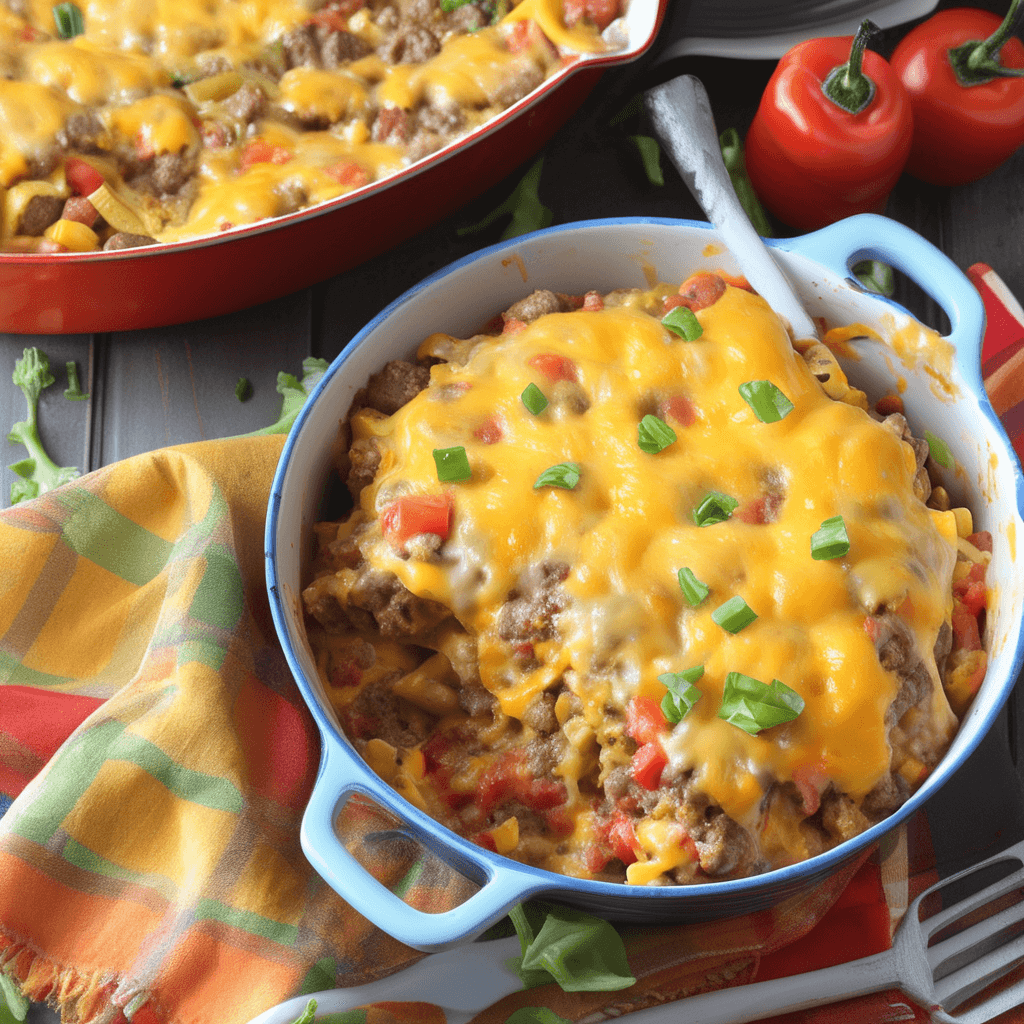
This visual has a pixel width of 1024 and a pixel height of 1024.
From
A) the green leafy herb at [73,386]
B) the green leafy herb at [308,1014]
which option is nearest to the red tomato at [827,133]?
the green leafy herb at [73,386]

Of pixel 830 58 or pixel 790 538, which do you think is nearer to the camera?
pixel 790 538

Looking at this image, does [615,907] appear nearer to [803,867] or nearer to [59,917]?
[803,867]

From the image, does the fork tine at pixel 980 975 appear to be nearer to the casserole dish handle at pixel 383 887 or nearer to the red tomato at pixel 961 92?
the casserole dish handle at pixel 383 887

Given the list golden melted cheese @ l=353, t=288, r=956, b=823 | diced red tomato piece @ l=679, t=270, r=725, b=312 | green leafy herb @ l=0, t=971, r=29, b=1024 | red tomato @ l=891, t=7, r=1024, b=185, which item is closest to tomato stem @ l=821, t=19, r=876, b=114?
red tomato @ l=891, t=7, r=1024, b=185

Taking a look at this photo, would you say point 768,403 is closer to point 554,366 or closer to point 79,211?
point 554,366

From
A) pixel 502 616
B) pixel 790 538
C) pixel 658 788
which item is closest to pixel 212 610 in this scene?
pixel 502 616

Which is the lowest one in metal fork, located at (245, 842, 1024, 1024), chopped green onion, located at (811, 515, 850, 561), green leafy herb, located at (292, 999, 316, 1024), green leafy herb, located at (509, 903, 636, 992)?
metal fork, located at (245, 842, 1024, 1024)

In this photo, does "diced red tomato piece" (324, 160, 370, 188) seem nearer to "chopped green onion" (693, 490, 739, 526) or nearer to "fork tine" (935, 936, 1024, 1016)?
"chopped green onion" (693, 490, 739, 526)
